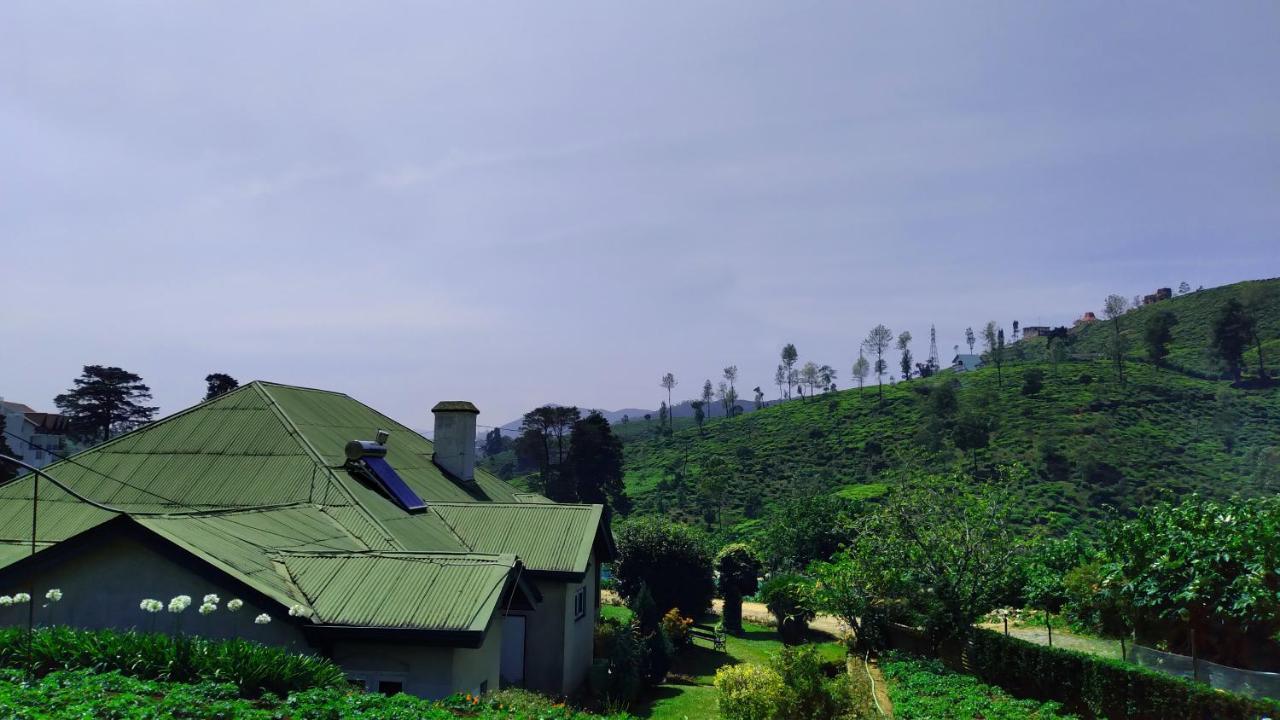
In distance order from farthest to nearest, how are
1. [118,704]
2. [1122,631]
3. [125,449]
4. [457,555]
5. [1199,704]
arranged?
[125,449] → [1122,631] → [457,555] → [1199,704] → [118,704]

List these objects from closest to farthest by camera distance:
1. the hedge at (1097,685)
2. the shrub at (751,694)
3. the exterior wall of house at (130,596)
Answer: the hedge at (1097,685) → the exterior wall of house at (130,596) → the shrub at (751,694)

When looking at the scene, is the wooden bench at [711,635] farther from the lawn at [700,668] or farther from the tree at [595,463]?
the tree at [595,463]

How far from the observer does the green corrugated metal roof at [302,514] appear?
519 inches

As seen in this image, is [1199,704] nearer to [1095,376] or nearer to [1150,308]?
[1095,376]

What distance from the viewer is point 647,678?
881 inches

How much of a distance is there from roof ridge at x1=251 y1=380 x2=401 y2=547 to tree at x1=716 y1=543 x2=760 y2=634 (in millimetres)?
20605

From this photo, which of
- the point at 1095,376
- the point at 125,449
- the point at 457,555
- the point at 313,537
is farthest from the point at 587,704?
the point at 1095,376

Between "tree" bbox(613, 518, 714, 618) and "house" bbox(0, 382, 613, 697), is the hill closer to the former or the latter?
"tree" bbox(613, 518, 714, 618)

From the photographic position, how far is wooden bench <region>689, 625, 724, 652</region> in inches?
1158

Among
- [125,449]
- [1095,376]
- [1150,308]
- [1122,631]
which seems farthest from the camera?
[1150,308]

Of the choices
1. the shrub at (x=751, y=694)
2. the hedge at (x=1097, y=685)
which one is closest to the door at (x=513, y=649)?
the shrub at (x=751, y=694)

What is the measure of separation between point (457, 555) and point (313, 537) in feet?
11.2

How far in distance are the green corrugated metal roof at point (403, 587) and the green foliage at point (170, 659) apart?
2.26 meters

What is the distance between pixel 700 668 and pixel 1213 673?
53.0 ft
